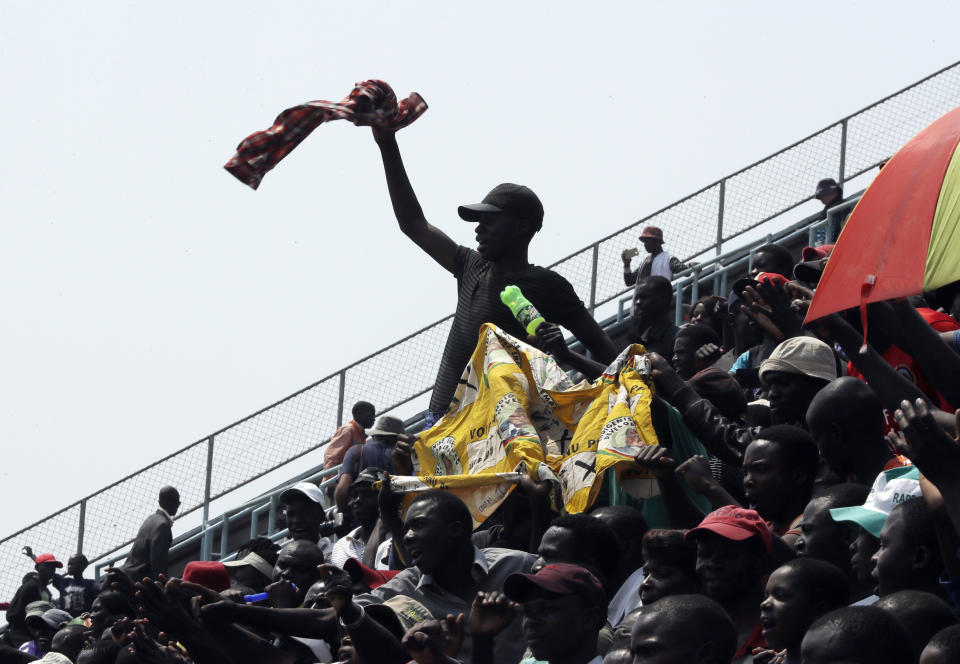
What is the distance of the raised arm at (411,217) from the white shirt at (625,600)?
2.78 metres

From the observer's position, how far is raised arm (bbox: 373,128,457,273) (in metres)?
9.09

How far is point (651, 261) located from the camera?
51.1ft

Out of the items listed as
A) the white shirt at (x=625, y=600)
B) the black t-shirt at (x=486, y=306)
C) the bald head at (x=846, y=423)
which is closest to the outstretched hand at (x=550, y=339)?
the black t-shirt at (x=486, y=306)

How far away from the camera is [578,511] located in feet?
25.3

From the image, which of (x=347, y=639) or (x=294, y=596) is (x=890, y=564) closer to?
(x=347, y=639)

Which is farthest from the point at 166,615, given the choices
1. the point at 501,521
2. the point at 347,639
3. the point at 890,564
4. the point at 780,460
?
the point at 890,564

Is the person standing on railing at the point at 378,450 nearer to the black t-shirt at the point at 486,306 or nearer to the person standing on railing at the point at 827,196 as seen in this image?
the black t-shirt at the point at 486,306

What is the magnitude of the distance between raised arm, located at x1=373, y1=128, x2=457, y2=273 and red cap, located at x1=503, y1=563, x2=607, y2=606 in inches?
128

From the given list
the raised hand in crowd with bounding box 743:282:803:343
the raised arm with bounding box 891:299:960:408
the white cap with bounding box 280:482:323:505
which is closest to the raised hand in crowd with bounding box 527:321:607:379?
the raised hand in crowd with bounding box 743:282:803:343

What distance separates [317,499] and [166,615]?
2.97 m

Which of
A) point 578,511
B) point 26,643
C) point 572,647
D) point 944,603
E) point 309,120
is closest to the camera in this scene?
point 944,603

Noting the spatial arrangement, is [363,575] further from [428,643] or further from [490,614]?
[428,643]

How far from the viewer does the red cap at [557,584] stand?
6.03 m

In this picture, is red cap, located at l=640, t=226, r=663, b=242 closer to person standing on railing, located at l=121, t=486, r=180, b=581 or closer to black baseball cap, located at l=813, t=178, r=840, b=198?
black baseball cap, located at l=813, t=178, r=840, b=198
